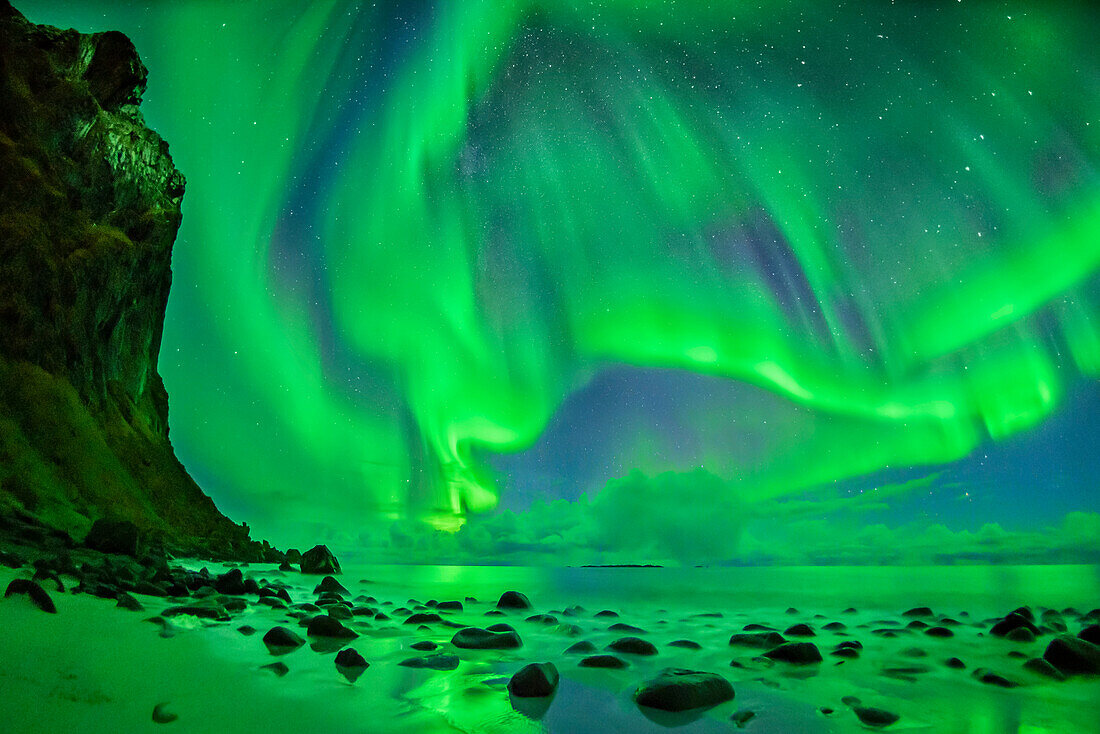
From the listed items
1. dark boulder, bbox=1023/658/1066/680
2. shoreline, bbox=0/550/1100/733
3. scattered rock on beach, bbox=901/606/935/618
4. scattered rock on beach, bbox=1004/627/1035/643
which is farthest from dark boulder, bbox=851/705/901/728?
scattered rock on beach, bbox=901/606/935/618

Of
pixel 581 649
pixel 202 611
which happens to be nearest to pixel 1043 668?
pixel 581 649

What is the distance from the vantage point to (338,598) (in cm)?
1209

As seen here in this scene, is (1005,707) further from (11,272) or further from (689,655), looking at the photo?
(11,272)

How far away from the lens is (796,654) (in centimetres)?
615

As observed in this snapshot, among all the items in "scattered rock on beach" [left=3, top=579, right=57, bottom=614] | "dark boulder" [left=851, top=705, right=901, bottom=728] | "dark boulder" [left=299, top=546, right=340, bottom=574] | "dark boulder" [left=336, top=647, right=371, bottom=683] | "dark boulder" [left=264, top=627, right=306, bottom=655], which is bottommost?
"dark boulder" [left=851, top=705, right=901, bottom=728]

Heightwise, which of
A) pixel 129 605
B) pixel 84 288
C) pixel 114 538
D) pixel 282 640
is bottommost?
pixel 282 640

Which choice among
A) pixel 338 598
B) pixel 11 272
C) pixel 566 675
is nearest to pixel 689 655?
pixel 566 675

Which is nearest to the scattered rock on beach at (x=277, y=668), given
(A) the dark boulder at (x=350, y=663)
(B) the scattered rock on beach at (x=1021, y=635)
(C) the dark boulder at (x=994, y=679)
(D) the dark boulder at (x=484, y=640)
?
(A) the dark boulder at (x=350, y=663)

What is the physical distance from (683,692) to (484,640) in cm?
306

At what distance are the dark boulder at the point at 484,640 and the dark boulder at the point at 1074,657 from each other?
5773mm

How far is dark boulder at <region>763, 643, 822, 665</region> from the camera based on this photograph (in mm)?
6133

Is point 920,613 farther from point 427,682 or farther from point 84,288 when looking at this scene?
point 84,288

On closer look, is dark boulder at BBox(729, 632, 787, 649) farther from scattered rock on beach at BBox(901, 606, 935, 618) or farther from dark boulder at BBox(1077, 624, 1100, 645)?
scattered rock on beach at BBox(901, 606, 935, 618)

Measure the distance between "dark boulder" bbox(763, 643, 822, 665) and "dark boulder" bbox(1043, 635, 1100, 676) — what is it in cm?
237
